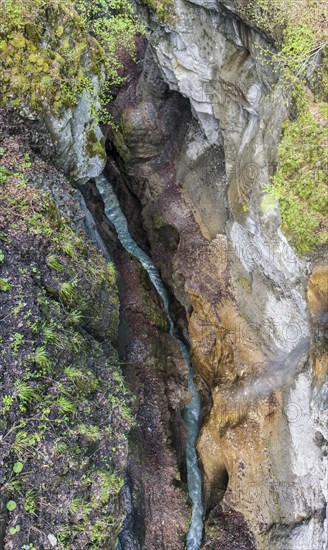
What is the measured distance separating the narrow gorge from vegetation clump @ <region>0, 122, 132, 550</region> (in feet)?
0.11

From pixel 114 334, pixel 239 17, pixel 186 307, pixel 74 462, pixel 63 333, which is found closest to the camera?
pixel 74 462

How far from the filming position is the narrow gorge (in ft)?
21.6

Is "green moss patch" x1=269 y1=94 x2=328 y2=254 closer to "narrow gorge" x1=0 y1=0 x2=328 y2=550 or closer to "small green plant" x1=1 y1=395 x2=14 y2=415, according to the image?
"narrow gorge" x1=0 y1=0 x2=328 y2=550

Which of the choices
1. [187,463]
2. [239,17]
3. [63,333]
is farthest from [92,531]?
[239,17]

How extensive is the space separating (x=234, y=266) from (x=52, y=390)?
5.93 meters

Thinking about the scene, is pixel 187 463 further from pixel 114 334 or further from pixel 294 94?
pixel 294 94

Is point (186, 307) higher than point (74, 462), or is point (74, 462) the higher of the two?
point (186, 307)

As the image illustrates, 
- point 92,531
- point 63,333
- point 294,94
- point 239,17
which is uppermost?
point 239,17

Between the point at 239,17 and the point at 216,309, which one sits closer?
the point at 239,17

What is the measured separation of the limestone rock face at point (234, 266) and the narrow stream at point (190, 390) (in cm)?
46

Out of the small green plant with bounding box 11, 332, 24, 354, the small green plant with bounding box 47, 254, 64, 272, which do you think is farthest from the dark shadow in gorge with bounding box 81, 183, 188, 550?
the small green plant with bounding box 11, 332, 24, 354

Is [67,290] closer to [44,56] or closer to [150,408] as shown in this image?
[150,408]

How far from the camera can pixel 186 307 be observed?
11820 millimetres

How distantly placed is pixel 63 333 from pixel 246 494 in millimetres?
6213
